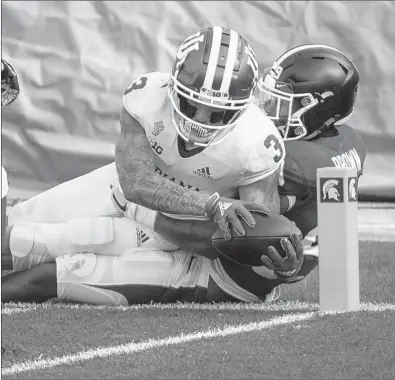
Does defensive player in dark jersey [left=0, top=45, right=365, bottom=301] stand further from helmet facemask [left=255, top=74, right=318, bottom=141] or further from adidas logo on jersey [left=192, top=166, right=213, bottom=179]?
adidas logo on jersey [left=192, top=166, right=213, bottom=179]

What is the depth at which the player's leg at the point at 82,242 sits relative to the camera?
4340 millimetres

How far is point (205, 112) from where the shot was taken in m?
4.02

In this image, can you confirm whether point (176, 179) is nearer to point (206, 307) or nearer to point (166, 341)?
point (206, 307)

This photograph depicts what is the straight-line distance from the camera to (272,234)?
13.0ft

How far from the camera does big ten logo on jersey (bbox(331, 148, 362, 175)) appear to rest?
446 cm

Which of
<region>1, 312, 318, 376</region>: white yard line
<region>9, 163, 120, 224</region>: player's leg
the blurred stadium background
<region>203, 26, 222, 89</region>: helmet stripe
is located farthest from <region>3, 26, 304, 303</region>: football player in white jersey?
the blurred stadium background

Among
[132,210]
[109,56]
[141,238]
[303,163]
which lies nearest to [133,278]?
[141,238]

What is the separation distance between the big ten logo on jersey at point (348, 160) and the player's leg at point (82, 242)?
0.69 meters

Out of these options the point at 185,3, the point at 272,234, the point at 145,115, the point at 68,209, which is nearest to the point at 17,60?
the point at 185,3

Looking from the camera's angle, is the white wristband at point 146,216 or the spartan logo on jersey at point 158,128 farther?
the white wristband at point 146,216

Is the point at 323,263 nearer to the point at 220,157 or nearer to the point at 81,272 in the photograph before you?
the point at 220,157

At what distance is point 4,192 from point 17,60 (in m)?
3.19

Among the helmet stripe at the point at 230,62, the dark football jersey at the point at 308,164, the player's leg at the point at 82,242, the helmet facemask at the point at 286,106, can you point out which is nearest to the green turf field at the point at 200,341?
the player's leg at the point at 82,242

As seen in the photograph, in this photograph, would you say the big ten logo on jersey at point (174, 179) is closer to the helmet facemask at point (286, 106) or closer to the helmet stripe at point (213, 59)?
the helmet stripe at point (213, 59)
